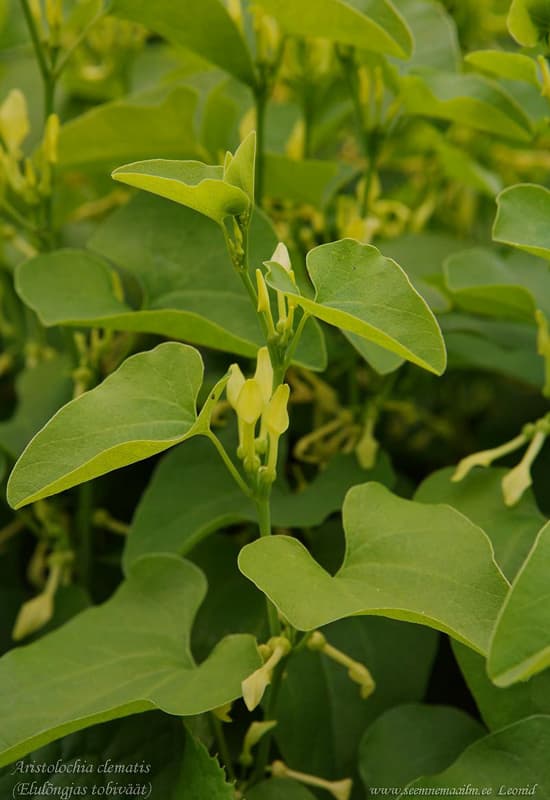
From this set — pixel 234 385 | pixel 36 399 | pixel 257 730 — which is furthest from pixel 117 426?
pixel 36 399

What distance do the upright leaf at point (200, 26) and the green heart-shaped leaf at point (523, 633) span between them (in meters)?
0.44

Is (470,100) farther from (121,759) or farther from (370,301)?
(121,759)

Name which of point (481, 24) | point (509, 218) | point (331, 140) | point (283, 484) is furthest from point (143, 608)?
point (481, 24)

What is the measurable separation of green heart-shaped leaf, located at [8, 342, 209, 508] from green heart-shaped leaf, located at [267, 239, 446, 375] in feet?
0.25

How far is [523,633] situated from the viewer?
0.36 m

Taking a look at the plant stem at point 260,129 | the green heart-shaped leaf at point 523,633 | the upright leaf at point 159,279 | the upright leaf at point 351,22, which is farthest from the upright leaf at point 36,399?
the green heart-shaped leaf at point 523,633

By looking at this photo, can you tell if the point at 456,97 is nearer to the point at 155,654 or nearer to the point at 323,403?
the point at 323,403

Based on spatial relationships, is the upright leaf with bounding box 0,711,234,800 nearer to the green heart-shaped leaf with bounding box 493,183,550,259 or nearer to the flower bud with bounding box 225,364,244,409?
the flower bud with bounding box 225,364,244,409

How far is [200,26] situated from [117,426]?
35 cm

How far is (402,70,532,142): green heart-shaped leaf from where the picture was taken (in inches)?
25.1

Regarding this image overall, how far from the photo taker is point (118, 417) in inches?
17.2

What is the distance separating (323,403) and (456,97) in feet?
0.81

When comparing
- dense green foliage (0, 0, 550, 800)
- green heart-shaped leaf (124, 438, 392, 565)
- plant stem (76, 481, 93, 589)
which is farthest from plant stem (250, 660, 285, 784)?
plant stem (76, 481, 93, 589)

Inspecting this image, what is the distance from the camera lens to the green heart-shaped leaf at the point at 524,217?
0.48 m
